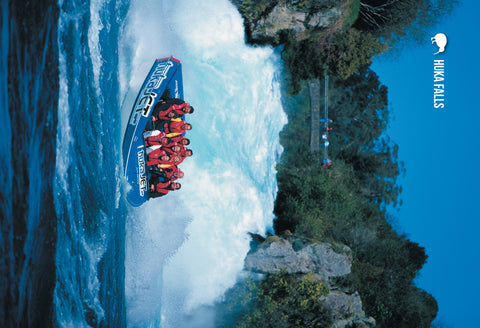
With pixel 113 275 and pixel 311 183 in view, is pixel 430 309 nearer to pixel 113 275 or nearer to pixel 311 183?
pixel 311 183

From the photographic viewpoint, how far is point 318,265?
1316cm

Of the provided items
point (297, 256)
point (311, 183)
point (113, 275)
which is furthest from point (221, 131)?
point (113, 275)

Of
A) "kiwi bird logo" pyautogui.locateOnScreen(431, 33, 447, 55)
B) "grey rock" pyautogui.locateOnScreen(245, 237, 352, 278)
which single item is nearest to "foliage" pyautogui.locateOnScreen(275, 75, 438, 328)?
"grey rock" pyautogui.locateOnScreen(245, 237, 352, 278)

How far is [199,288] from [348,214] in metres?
6.19

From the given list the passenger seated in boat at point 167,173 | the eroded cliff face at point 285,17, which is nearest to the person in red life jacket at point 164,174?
the passenger seated in boat at point 167,173

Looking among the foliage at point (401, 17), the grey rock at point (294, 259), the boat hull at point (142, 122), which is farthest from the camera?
the foliage at point (401, 17)

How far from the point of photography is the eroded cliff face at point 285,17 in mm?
12609

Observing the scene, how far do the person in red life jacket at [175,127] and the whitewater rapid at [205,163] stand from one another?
1545mm

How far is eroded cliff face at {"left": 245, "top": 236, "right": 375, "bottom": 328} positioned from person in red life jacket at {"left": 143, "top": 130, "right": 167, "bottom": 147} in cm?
517

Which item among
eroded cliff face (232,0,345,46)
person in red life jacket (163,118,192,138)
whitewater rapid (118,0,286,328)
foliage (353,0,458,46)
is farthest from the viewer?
foliage (353,0,458,46)

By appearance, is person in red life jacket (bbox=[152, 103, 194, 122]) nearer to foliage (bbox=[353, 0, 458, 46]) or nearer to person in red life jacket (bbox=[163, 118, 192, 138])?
person in red life jacket (bbox=[163, 118, 192, 138])

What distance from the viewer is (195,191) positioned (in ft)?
41.3

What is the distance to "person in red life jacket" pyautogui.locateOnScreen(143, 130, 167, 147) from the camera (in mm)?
10336

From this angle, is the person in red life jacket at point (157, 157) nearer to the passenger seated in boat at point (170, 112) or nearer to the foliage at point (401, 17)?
the passenger seated in boat at point (170, 112)
